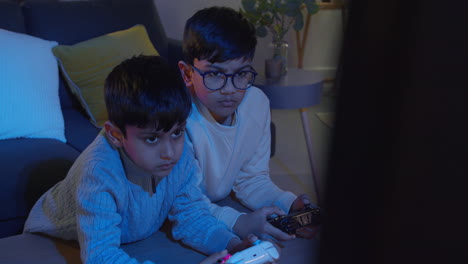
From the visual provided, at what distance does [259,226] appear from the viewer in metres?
1.04

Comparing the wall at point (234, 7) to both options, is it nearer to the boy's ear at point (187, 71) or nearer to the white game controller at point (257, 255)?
the boy's ear at point (187, 71)

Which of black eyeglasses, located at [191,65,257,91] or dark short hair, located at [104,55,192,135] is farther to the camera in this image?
black eyeglasses, located at [191,65,257,91]

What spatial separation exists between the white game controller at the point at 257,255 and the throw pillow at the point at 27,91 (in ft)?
3.45

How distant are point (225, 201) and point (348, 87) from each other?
1078mm

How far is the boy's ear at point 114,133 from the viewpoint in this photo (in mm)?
865

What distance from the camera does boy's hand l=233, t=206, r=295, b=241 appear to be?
102cm

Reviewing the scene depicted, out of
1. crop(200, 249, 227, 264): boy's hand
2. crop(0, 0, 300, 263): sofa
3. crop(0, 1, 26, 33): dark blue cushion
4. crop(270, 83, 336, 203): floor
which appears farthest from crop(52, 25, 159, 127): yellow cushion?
crop(200, 249, 227, 264): boy's hand

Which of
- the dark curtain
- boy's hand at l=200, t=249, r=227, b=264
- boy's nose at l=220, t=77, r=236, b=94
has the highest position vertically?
the dark curtain

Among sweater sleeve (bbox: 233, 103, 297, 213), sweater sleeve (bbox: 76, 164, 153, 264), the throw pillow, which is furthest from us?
the throw pillow

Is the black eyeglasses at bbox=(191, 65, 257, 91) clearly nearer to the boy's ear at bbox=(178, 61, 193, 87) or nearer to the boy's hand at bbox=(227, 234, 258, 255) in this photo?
the boy's ear at bbox=(178, 61, 193, 87)

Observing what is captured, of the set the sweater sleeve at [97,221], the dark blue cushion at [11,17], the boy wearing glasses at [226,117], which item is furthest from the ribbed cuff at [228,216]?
the dark blue cushion at [11,17]

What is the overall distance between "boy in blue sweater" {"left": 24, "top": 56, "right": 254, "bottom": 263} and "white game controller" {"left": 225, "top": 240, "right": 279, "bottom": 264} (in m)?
0.07

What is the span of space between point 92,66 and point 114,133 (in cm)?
115

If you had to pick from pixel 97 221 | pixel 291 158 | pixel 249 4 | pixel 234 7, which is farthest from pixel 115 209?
pixel 234 7
